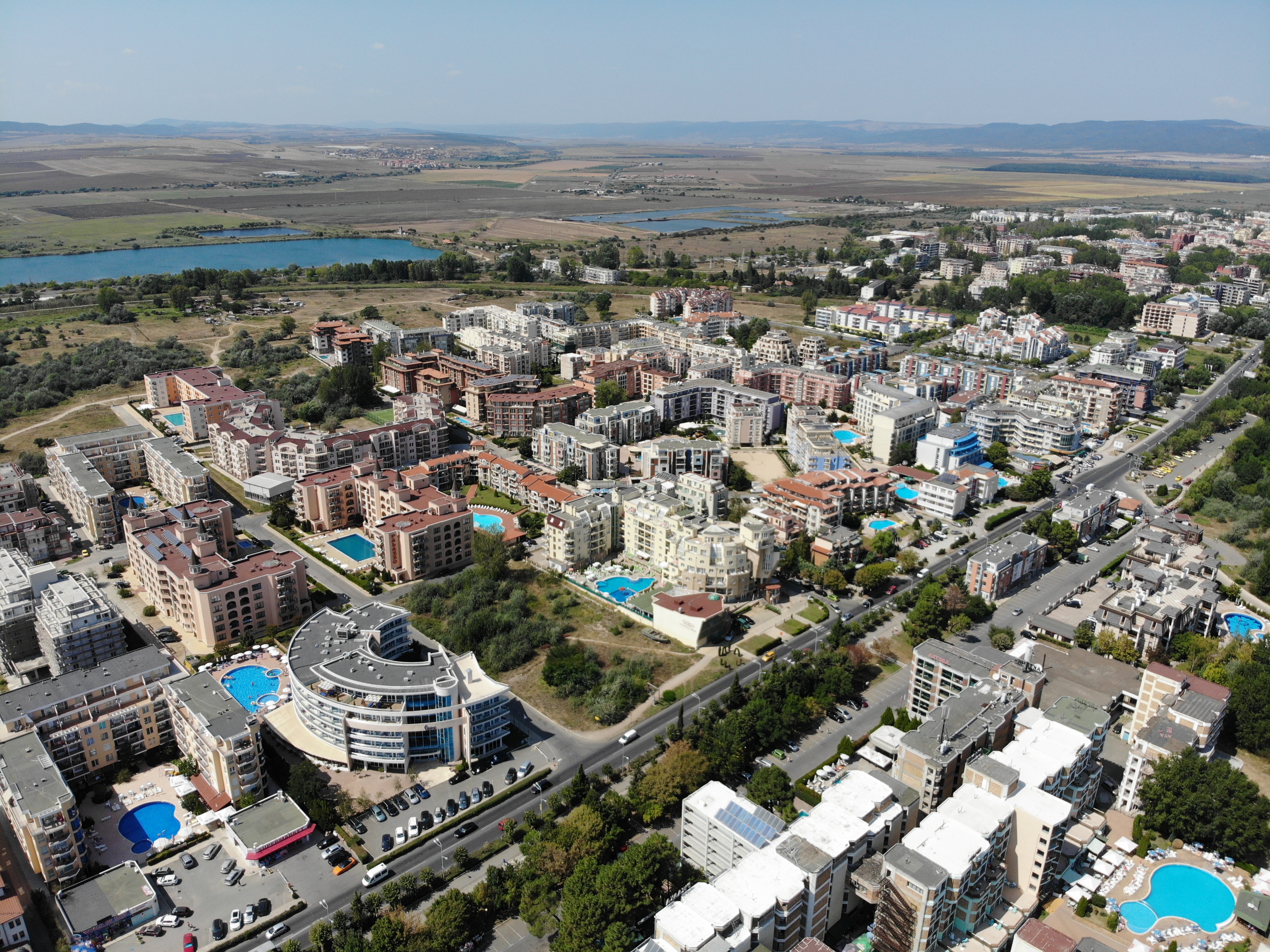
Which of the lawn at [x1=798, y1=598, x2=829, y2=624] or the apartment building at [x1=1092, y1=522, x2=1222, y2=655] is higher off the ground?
the apartment building at [x1=1092, y1=522, x2=1222, y2=655]

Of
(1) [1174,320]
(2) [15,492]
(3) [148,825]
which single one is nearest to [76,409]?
(2) [15,492]

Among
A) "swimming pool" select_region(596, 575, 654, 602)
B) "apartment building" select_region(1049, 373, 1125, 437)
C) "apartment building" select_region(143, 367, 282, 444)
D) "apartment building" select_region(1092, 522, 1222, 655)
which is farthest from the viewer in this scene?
"apartment building" select_region(1049, 373, 1125, 437)

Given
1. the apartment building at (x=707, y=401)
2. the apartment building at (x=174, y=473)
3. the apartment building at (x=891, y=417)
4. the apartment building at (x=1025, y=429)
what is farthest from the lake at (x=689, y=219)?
the apartment building at (x=174, y=473)

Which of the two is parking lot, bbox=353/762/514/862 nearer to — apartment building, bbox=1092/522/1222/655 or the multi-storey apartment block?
the multi-storey apartment block

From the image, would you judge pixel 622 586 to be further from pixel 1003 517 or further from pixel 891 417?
pixel 891 417

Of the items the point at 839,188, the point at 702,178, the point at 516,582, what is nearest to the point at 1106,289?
the point at 516,582

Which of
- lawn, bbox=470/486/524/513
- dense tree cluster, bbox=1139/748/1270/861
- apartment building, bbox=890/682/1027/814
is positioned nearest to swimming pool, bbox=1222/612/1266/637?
dense tree cluster, bbox=1139/748/1270/861
